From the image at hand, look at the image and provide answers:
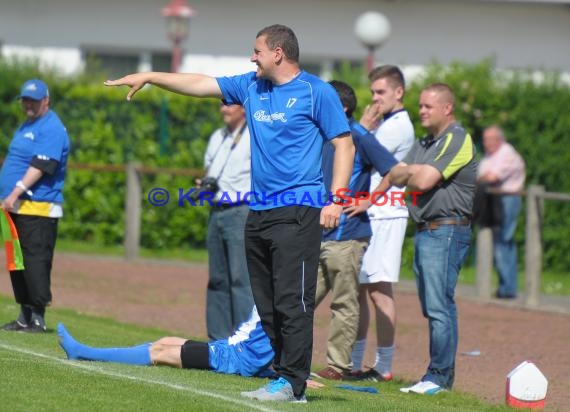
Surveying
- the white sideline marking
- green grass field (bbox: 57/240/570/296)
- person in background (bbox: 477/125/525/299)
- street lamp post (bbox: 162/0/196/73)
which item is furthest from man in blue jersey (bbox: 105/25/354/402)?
street lamp post (bbox: 162/0/196/73)

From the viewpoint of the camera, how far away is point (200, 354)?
27.9ft

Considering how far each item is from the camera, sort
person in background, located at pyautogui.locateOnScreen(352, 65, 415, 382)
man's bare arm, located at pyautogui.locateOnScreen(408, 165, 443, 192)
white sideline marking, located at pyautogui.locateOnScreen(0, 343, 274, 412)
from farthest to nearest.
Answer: person in background, located at pyautogui.locateOnScreen(352, 65, 415, 382)
man's bare arm, located at pyautogui.locateOnScreen(408, 165, 443, 192)
white sideline marking, located at pyautogui.locateOnScreen(0, 343, 274, 412)

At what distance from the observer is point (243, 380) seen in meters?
8.30

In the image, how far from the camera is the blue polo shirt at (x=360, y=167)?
942cm

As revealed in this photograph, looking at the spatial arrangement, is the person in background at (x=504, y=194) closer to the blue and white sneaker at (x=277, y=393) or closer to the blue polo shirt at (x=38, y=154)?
the blue polo shirt at (x=38, y=154)

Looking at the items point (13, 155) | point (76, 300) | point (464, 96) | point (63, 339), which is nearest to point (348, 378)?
point (63, 339)

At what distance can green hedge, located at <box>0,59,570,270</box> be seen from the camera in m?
18.3

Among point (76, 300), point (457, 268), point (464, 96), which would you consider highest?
point (464, 96)

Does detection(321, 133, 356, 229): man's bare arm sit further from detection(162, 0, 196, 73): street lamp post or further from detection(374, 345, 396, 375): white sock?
detection(162, 0, 196, 73): street lamp post

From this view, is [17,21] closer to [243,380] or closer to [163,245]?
[163,245]

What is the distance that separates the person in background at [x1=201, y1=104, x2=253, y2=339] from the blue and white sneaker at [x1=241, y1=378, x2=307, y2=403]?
327 centimetres

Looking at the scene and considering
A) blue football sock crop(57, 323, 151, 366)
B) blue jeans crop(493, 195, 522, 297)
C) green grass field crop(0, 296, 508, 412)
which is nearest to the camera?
green grass field crop(0, 296, 508, 412)

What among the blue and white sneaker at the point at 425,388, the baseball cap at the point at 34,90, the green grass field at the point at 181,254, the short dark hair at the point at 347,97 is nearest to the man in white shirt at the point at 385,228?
the short dark hair at the point at 347,97

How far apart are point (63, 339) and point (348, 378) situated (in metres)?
2.35
